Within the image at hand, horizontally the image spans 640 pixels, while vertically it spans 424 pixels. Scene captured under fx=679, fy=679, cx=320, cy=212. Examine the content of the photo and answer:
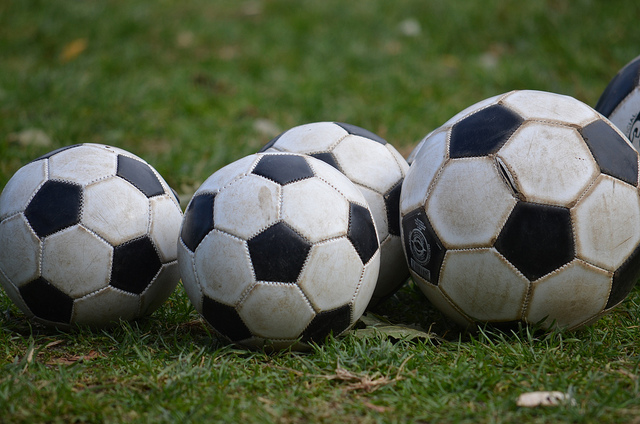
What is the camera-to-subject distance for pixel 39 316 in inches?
126

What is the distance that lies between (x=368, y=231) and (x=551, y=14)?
21.0 ft

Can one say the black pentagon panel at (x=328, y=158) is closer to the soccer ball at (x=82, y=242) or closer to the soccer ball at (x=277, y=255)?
the soccer ball at (x=277, y=255)

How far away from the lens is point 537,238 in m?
2.87

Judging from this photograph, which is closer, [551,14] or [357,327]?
[357,327]

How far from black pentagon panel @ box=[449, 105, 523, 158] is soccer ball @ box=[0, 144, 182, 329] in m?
1.45

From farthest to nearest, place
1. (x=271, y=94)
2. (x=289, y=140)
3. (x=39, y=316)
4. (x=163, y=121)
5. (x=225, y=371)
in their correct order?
(x=271, y=94) < (x=163, y=121) < (x=289, y=140) < (x=39, y=316) < (x=225, y=371)

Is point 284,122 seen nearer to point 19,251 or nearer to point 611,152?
point 19,251

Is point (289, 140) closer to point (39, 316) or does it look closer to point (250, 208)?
point (250, 208)

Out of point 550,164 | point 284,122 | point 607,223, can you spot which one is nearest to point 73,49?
point 284,122

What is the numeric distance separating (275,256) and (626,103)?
7.46ft

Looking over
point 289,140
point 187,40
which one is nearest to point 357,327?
point 289,140

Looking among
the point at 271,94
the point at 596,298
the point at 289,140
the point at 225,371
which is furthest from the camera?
the point at 271,94

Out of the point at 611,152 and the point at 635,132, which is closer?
the point at 611,152

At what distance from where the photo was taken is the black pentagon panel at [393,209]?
345cm
